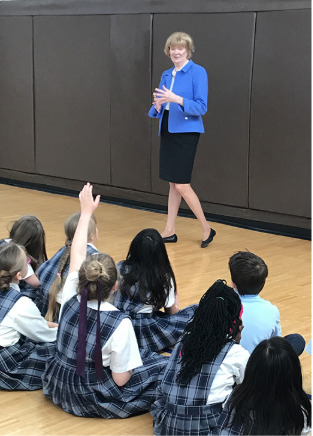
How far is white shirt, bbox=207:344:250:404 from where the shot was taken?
6.89 feet

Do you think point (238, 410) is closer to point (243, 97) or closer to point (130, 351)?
point (130, 351)

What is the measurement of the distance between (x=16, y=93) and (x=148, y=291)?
528 cm

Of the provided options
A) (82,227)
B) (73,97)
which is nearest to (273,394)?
(82,227)

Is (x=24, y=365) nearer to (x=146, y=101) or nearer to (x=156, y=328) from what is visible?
(x=156, y=328)

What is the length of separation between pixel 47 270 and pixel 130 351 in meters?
0.88

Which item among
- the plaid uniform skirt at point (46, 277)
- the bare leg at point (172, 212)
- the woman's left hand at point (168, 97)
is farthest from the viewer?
the bare leg at point (172, 212)

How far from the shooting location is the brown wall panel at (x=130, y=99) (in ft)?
20.7

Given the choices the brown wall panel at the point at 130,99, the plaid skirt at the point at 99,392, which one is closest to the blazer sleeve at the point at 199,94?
the brown wall panel at the point at 130,99

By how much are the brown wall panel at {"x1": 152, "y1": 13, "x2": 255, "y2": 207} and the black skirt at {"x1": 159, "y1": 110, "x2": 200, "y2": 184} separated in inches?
35.4

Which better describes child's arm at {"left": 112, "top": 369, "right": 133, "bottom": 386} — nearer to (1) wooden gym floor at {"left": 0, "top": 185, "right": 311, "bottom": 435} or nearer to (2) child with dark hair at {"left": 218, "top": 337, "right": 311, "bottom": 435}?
(1) wooden gym floor at {"left": 0, "top": 185, "right": 311, "bottom": 435}

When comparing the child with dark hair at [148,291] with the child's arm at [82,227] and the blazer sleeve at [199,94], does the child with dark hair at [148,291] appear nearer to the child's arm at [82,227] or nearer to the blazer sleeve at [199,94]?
the child's arm at [82,227]

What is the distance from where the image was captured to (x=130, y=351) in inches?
92.7

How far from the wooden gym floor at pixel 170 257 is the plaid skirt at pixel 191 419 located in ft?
0.64

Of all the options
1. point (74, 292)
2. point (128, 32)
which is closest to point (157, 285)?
point (74, 292)
